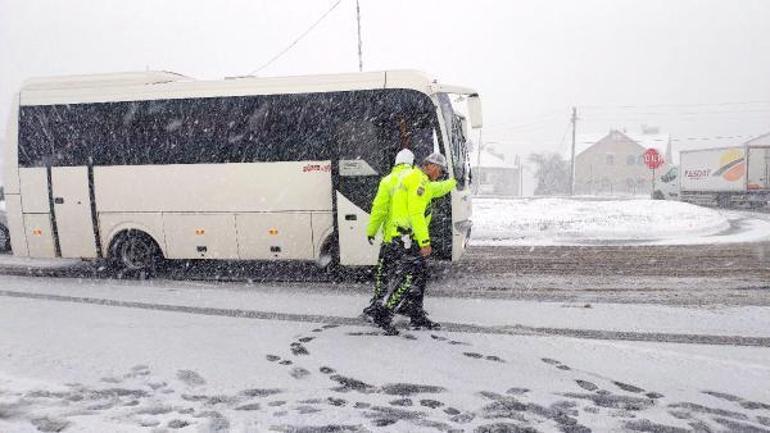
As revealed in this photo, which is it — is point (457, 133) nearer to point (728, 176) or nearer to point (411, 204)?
point (411, 204)

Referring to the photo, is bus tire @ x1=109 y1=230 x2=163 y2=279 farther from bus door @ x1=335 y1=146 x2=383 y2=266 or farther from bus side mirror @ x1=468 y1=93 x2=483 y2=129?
bus side mirror @ x1=468 y1=93 x2=483 y2=129

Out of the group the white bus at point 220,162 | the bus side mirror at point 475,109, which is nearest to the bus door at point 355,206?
the white bus at point 220,162

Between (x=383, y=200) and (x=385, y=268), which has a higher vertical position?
(x=383, y=200)

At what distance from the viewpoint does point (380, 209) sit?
5914mm

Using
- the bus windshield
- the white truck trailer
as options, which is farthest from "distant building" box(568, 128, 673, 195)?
the bus windshield

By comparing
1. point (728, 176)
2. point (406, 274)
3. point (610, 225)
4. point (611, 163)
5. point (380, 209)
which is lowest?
point (610, 225)

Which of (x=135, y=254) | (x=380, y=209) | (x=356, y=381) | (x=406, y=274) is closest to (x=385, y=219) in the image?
(x=380, y=209)

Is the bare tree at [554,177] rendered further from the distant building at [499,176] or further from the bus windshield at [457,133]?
the bus windshield at [457,133]

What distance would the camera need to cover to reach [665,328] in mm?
5996

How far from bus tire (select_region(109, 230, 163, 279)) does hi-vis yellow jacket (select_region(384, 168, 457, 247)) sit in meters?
5.83

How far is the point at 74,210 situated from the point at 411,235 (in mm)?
7048

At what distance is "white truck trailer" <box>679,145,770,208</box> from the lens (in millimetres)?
31906

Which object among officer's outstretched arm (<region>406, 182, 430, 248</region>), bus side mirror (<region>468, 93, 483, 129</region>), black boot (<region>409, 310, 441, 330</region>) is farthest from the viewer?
bus side mirror (<region>468, 93, 483, 129</region>)

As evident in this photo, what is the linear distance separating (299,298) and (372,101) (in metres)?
3.29
